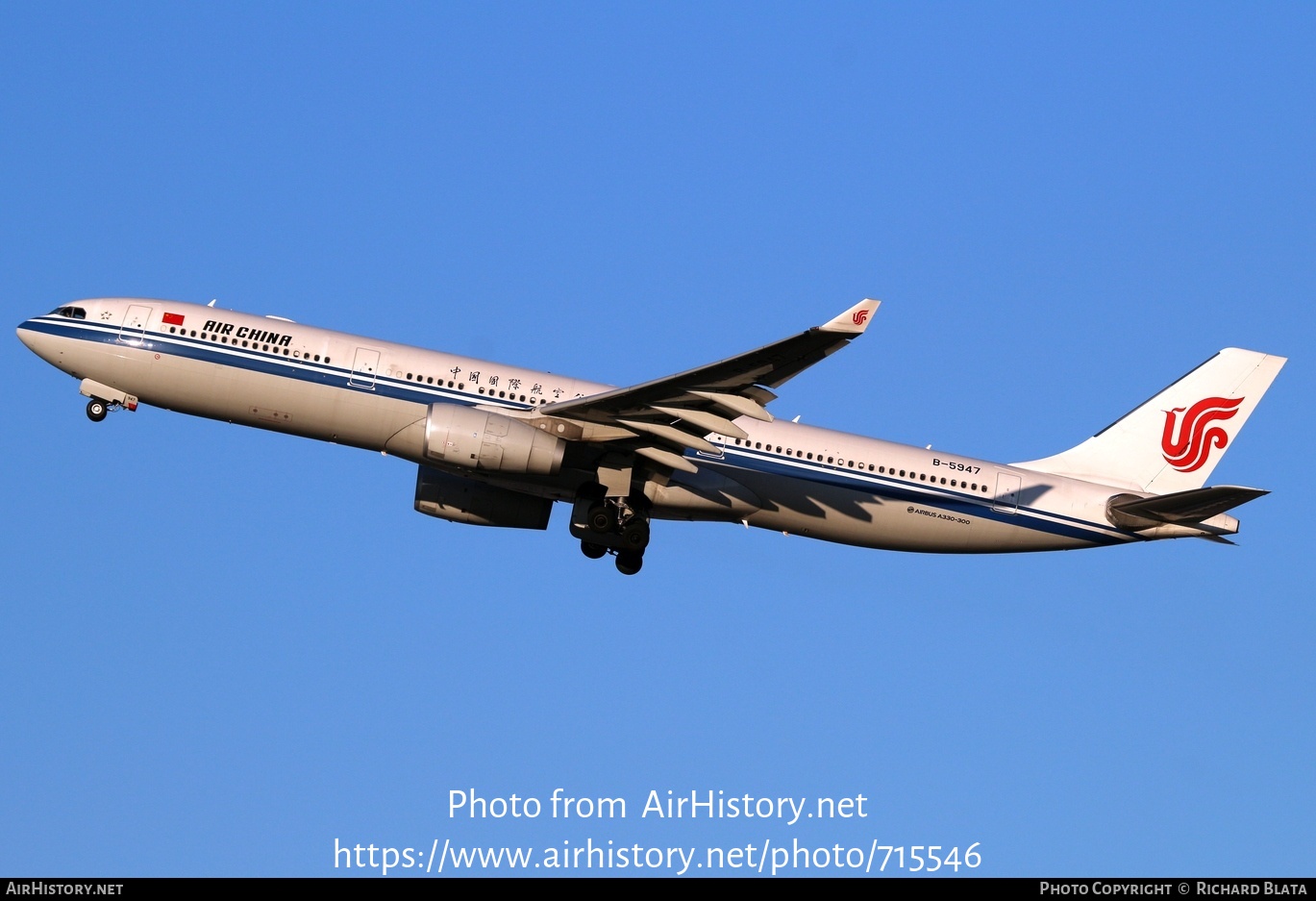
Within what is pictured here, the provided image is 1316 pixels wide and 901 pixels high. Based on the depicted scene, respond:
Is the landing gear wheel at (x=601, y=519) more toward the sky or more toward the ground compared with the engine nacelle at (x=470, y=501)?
more toward the ground

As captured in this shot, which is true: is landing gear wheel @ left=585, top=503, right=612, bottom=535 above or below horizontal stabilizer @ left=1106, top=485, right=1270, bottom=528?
below

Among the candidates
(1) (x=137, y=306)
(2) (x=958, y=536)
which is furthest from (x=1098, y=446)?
(1) (x=137, y=306)

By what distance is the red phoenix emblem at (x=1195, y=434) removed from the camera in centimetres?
4306

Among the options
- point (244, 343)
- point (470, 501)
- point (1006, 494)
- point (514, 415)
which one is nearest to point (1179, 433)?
point (1006, 494)

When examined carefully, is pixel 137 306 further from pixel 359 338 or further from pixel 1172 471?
pixel 1172 471

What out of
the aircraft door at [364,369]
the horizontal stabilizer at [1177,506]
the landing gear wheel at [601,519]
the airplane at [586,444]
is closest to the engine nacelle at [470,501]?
the airplane at [586,444]

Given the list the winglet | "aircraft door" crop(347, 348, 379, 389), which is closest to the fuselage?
"aircraft door" crop(347, 348, 379, 389)

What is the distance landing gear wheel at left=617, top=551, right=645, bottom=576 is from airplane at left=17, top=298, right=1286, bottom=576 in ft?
0.32

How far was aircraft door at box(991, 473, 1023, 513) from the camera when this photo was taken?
40.3 metres

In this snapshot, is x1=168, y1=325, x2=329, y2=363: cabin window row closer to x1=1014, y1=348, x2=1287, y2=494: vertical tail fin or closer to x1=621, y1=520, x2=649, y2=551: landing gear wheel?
x1=621, y1=520, x2=649, y2=551: landing gear wheel

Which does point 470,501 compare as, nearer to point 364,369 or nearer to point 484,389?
point 484,389

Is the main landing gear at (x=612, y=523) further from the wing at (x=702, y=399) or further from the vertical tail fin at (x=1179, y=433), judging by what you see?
the vertical tail fin at (x=1179, y=433)

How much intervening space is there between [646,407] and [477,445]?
3.89m

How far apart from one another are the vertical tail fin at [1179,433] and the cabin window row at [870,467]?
3.25 metres
